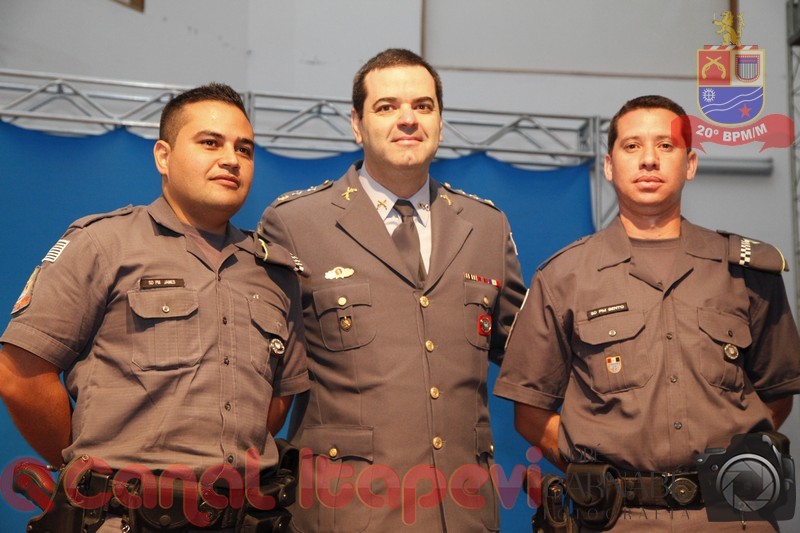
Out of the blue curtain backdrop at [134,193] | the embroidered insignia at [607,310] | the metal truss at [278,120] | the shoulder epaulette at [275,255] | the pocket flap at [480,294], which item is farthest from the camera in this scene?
the metal truss at [278,120]

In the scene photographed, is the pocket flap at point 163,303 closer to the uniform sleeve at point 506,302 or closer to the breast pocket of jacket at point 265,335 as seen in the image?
the breast pocket of jacket at point 265,335

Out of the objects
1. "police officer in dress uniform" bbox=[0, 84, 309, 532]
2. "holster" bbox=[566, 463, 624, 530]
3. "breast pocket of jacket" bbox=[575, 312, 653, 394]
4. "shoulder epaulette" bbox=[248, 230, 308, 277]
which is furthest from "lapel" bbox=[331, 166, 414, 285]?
"holster" bbox=[566, 463, 624, 530]

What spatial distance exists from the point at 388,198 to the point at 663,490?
3.70ft

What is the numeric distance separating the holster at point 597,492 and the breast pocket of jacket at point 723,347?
380mm

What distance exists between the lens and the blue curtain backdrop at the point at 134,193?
14.2 feet

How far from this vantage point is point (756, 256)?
2445 mm

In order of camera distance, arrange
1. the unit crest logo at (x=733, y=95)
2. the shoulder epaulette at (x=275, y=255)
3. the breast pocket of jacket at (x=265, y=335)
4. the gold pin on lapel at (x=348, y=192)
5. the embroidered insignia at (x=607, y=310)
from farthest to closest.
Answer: the unit crest logo at (x=733, y=95), the gold pin on lapel at (x=348, y=192), the embroidered insignia at (x=607, y=310), the shoulder epaulette at (x=275, y=255), the breast pocket of jacket at (x=265, y=335)

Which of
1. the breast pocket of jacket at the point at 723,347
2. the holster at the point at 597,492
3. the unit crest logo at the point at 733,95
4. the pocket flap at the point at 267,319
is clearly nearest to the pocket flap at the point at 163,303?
the pocket flap at the point at 267,319

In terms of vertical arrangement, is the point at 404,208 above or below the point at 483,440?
above

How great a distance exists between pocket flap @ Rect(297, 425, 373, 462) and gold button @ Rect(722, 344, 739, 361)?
0.98 metres

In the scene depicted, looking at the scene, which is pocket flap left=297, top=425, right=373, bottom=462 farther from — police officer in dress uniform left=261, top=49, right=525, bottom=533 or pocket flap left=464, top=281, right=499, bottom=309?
pocket flap left=464, top=281, right=499, bottom=309

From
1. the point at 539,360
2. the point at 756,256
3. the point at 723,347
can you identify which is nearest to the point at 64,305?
the point at 539,360

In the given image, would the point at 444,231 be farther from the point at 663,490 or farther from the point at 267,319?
the point at 663,490

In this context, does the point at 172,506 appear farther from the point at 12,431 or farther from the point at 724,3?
the point at 724,3
